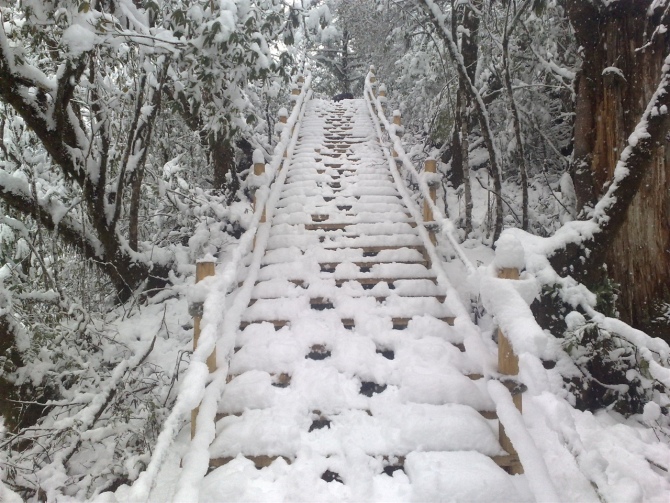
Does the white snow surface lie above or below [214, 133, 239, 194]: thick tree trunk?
below

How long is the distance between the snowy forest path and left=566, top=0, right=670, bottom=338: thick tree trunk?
1.46 metres

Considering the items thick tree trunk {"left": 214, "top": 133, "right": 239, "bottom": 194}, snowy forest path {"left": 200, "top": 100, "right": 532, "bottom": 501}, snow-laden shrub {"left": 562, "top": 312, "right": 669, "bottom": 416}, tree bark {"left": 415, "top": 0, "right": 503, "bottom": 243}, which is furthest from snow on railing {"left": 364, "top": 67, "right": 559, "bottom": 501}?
thick tree trunk {"left": 214, "top": 133, "right": 239, "bottom": 194}

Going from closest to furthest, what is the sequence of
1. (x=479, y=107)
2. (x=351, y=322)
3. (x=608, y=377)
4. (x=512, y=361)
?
(x=512, y=361)
(x=351, y=322)
(x=608, y=377)
(x=479, y=107)

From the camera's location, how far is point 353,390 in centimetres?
246

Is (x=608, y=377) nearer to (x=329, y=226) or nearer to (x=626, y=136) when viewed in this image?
(x=626, y=136)

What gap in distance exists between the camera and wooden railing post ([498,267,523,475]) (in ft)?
6.66

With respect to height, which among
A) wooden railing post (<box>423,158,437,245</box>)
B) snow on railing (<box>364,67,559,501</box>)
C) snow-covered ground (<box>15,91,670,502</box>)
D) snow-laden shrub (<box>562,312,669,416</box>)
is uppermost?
wooden railing post (<box>423,158,437,245</box>)

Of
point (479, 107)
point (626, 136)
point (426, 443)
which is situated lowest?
point (426, 443)

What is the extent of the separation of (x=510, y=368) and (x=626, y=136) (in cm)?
228

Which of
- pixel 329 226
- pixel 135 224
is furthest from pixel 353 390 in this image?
pixel 135 224

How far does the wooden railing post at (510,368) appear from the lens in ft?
6.66

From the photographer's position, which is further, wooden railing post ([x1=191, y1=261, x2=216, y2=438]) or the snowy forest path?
wooden railing post ([x1=191, y1=261, x2=216, y2=438])

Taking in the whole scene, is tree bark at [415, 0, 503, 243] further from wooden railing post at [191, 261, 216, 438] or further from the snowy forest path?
wooden railing post at [191, 261, 216, 438]

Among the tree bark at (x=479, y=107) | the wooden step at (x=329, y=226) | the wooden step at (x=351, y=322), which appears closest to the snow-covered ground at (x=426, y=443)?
the wooden step at (x=351, y=322)
